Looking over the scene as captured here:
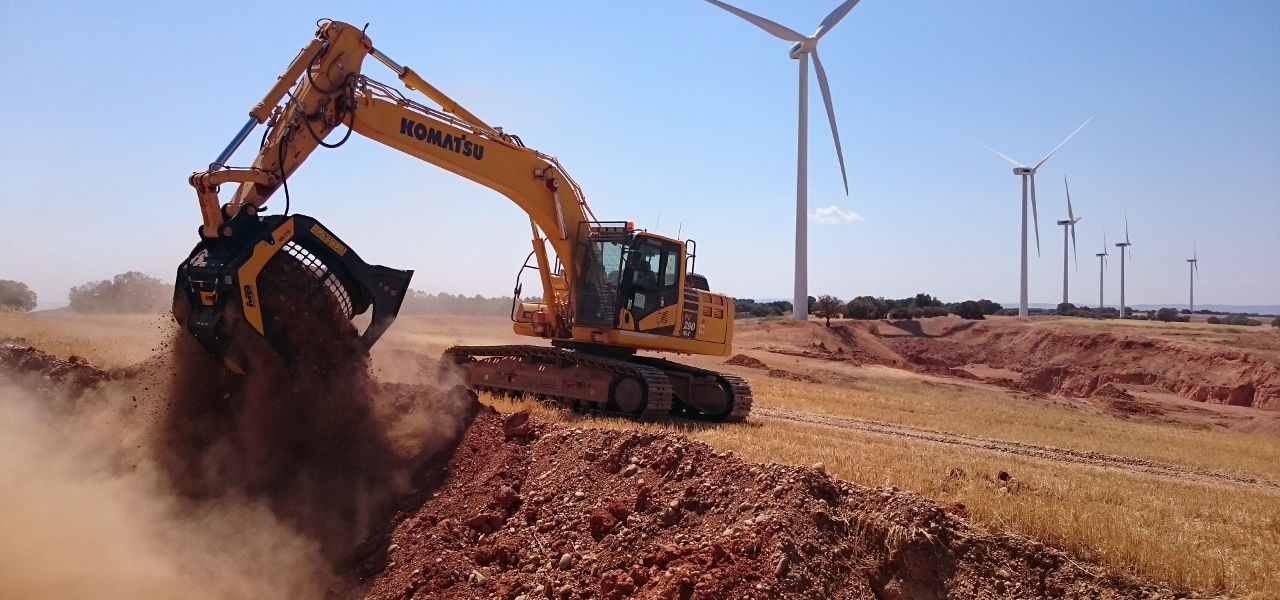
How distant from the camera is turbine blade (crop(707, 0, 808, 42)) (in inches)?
1512

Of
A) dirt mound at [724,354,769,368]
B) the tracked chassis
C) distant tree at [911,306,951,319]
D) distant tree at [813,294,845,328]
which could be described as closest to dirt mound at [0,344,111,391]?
the tracked chassis

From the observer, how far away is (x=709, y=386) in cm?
1625

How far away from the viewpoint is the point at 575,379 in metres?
14.9

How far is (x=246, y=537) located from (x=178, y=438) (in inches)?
55.7

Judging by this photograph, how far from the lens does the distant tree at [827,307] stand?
61000 millimetres

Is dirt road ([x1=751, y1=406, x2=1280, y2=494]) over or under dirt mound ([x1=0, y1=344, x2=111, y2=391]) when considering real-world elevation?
under

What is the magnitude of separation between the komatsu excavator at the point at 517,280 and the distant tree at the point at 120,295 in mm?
5403

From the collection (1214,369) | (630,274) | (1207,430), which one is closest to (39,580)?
(630,274)

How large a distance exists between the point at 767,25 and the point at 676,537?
125ft

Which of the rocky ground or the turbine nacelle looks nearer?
the rocky ground

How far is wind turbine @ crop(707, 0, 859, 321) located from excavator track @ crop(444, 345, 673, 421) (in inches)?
1049

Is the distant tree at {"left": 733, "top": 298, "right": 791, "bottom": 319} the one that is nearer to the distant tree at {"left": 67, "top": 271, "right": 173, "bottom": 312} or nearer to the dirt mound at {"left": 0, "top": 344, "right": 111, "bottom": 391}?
the distant tree at {"left": 67, "top": 271, "right": 173, "bottom": 312}

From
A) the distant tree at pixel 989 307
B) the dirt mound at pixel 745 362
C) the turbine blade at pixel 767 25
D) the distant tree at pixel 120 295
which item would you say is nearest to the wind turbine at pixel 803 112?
the turbine blade at pixel 767 25

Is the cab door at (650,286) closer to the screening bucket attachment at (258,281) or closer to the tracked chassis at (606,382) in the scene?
the tracked chassis at (606,382)
